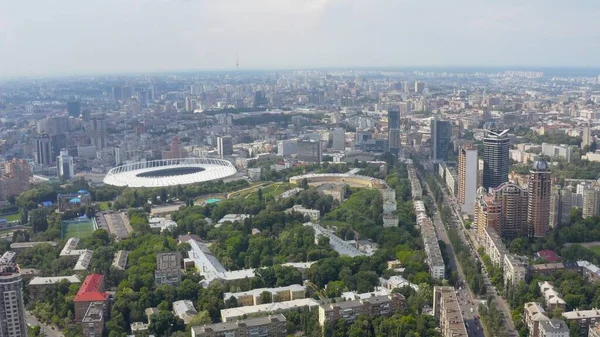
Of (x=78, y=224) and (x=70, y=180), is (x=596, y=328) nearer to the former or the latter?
(x=78, y=224)

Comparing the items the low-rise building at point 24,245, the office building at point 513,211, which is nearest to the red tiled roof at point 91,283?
the low-rise building at point 24,245

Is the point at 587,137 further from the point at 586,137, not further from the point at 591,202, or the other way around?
the point at 591,202

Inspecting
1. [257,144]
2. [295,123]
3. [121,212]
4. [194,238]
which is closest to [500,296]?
[194,238]

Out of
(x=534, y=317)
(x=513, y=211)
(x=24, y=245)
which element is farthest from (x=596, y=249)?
A: (x=24, y=245)

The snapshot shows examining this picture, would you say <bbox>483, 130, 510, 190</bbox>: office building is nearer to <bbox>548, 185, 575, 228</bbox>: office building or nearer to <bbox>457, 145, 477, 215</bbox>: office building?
<bbox>457, 145, 477, 215</bbox>: office building

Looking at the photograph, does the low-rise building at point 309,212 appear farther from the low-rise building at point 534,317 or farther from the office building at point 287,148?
the office building at point 287,148
